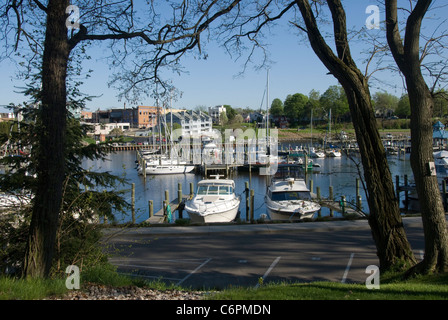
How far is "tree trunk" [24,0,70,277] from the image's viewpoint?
6.61 meters

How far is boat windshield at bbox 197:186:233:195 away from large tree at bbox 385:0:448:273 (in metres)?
17.2

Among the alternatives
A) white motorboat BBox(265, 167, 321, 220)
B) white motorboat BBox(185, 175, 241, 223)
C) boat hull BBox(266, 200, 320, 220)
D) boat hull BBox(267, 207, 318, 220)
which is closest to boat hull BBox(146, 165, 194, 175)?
white motorboat BBox(185, 175, 241, 223)

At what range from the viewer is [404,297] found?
582 centimetres

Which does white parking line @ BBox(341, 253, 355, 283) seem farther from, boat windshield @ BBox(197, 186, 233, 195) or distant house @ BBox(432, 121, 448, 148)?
boat windshield @ BBox(197, 186, 233, 195)

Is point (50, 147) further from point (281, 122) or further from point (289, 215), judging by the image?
point (281, 122)

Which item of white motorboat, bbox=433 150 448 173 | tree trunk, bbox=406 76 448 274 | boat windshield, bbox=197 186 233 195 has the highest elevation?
tree trunk, bbox=406 76 448 274

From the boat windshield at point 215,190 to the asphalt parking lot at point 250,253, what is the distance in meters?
7.61

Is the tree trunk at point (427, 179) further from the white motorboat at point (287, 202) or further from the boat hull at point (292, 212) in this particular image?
the boat hull at point (292, 212)

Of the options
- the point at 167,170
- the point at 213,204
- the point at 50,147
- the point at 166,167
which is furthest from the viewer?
the point at 167,170

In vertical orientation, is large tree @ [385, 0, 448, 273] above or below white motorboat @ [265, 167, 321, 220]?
above

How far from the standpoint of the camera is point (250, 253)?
42.6ft

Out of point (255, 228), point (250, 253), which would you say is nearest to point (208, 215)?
point (255, 228)

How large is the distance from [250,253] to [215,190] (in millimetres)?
11763
